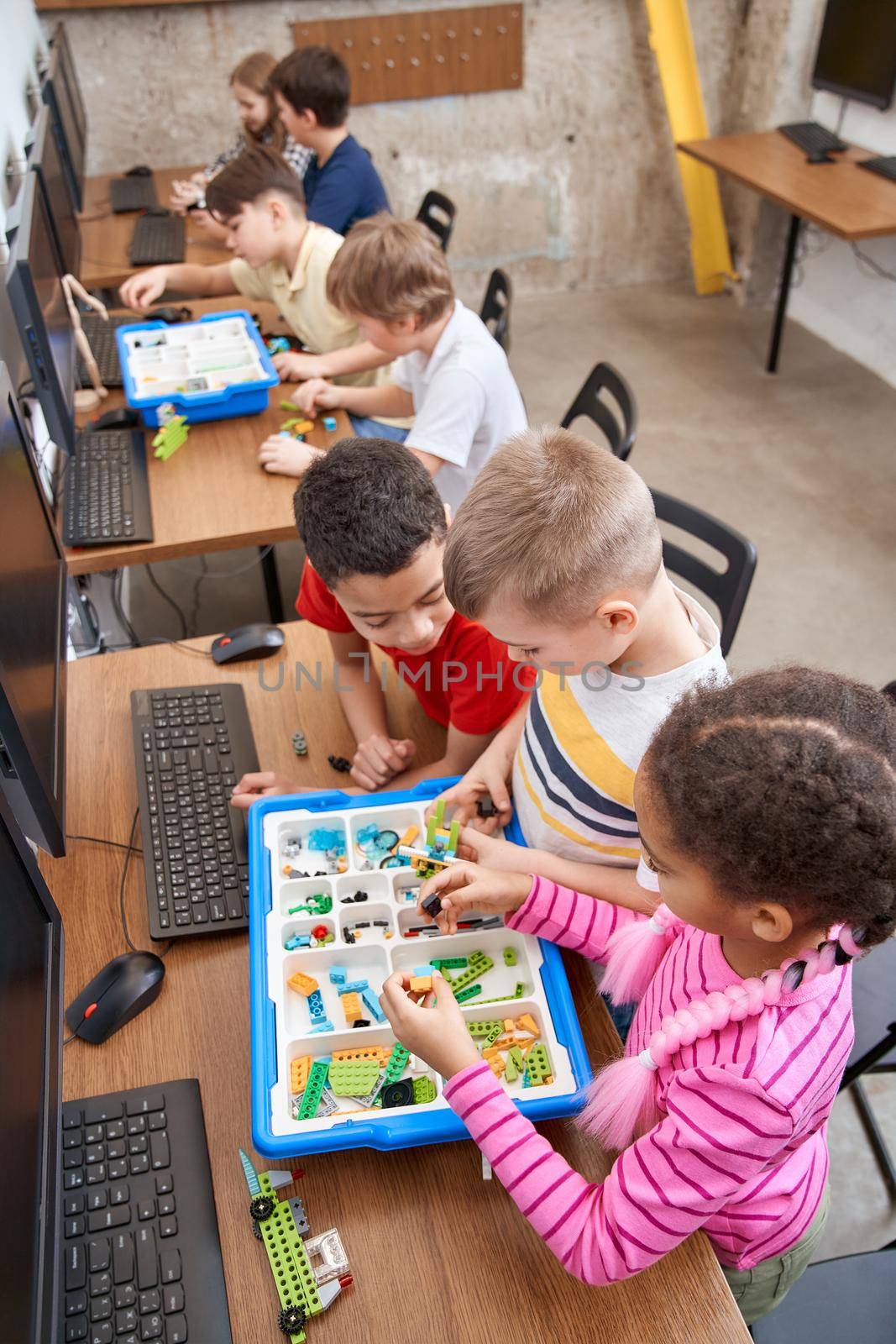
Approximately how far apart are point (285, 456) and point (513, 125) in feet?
10.6

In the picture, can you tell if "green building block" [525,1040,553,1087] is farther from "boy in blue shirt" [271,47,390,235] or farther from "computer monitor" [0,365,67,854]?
"boy in blue shirt" [271,47,390,235]

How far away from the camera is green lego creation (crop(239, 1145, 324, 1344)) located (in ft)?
2.89

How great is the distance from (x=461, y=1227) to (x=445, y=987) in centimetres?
22

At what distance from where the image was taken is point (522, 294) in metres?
4.96

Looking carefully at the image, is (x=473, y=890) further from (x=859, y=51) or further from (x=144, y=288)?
(x=859, y=51)

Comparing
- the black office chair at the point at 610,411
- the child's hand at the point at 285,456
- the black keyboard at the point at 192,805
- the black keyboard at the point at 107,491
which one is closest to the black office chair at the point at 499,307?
the black office chair at the point at 610,411

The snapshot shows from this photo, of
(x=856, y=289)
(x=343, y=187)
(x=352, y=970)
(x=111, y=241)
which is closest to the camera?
(x=352, y=970)

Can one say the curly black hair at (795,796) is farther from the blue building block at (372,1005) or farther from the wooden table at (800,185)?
the wooden table at (800,185)

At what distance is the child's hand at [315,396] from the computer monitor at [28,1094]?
5.14ft

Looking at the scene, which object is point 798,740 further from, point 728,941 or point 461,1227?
point 461,1227

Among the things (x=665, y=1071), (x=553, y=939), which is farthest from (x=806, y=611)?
(x=665, y=1071)

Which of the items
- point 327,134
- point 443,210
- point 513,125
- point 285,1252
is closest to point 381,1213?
point 285,1252

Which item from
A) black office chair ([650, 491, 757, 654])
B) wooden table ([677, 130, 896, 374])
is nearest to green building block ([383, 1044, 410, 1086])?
black office chair ([650, 491, 757, 654])

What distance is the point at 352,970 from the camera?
1148mm
